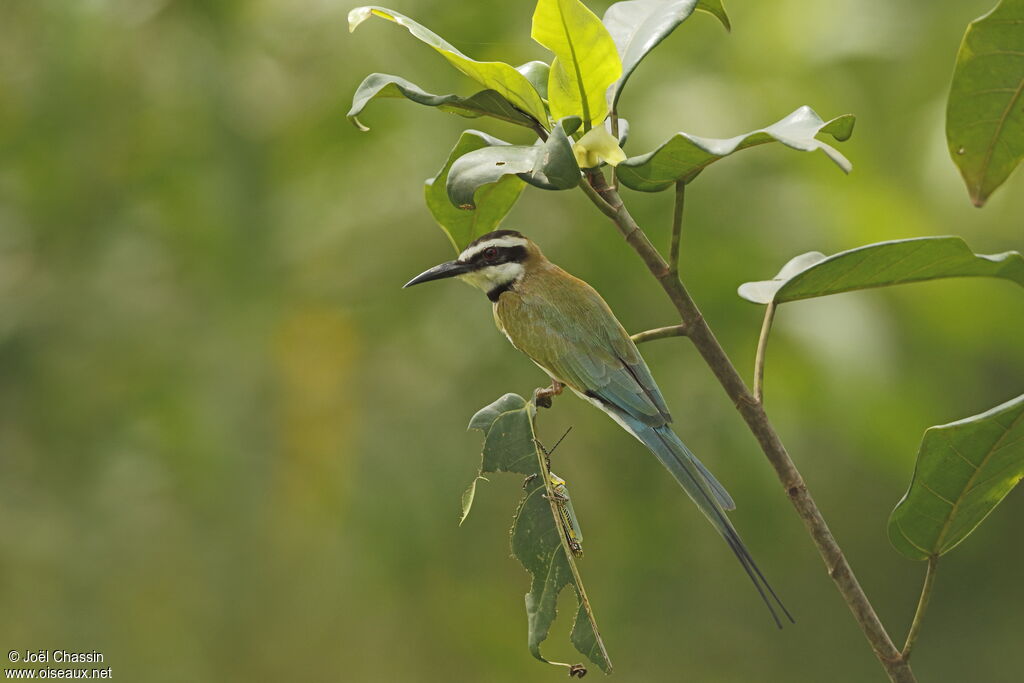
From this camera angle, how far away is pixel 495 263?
212 centimetres

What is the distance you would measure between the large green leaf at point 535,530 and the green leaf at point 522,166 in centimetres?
36

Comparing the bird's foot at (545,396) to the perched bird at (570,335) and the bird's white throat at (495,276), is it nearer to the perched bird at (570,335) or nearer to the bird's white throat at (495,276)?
the perched bird at (570,335)

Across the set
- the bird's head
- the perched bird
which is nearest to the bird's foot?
the perched bird

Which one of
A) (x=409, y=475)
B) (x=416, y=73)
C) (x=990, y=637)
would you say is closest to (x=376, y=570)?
(x=409, y=475)

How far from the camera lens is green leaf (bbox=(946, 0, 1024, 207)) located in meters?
1.31

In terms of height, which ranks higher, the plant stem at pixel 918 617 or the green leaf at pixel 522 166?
the green leaf at pixel 522 166

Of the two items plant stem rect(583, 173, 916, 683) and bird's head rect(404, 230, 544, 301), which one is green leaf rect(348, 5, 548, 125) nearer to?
plant stem rect(583, 173, 916, 683)

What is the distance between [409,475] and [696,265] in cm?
124

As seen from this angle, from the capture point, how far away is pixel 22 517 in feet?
13.1

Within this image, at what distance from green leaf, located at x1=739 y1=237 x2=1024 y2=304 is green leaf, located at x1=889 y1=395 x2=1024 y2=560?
6.6 inches

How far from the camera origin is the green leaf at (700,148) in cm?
107

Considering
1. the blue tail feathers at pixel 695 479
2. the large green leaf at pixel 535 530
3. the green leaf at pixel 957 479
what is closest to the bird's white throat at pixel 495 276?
the blue tail feathers at pixel 695 479

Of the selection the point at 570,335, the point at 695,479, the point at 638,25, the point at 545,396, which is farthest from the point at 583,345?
the point at 638,25

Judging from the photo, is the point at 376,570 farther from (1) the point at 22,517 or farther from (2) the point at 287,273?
(1) the point at 22,517
